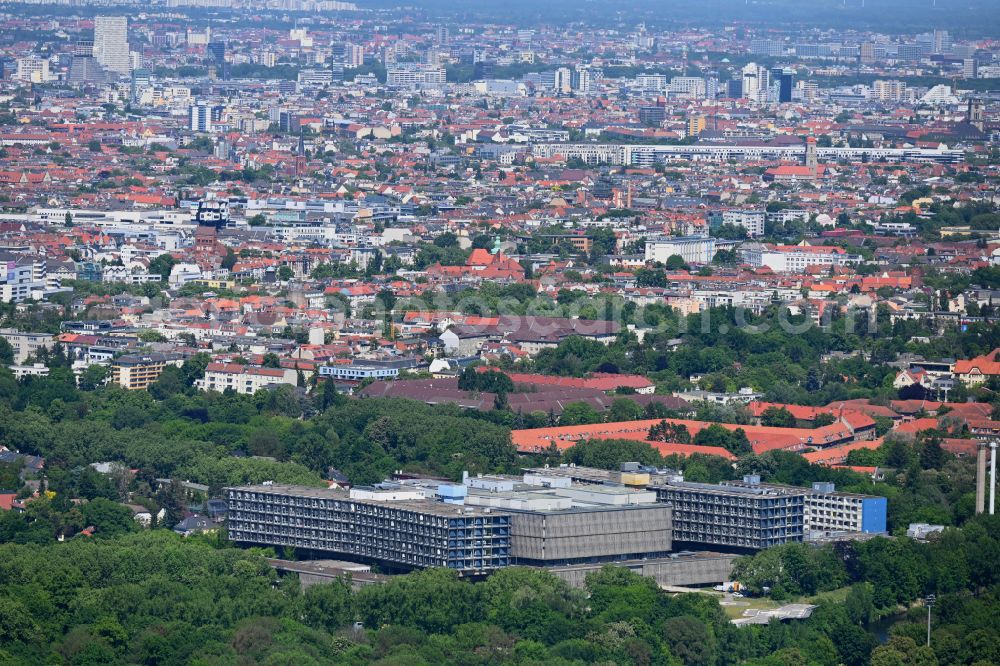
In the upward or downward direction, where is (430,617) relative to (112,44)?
upward

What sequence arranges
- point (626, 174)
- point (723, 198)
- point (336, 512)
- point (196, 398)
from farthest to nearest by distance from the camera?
point (626, 174), point (723, 198), point (196, 398), point (336, 512)

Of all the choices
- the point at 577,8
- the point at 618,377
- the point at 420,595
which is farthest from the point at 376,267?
the point at 577,8

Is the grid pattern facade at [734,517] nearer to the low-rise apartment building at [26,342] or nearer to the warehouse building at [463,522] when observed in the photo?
the warehouse building at [463,522]

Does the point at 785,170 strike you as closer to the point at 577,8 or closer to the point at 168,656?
the point at 168,656

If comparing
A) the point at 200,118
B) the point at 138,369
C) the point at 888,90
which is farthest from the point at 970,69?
the point at 138,369

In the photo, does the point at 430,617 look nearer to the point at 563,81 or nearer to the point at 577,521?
the point at 577,521
